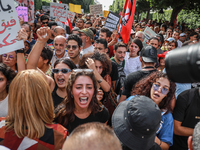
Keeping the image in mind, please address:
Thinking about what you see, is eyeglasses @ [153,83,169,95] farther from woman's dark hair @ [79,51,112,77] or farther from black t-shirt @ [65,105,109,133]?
woman's dark hair @ [79,51,112,77]

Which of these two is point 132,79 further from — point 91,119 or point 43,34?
point 43,34

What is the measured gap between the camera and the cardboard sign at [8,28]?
2345mm

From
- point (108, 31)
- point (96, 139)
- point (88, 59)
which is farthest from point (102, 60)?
point (108, 31)

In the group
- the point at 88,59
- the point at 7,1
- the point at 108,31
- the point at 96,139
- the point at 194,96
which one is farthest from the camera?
the point at 108,31

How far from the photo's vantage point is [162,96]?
2.21 meters

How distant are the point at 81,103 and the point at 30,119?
0.72 metres

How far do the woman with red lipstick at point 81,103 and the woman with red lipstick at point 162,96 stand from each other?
0.65m

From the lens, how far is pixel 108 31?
18.6 ft

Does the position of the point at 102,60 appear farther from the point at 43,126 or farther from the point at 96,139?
the point at 96,139

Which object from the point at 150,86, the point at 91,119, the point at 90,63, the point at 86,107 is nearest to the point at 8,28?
the point at 90,63

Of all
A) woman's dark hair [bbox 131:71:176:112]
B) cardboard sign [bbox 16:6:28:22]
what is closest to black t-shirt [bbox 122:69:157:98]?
woman's dark hair [bbox 131:71:176:112]

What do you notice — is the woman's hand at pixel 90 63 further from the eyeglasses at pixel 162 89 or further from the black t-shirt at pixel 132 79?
the eyeglasses at pixel 162 89

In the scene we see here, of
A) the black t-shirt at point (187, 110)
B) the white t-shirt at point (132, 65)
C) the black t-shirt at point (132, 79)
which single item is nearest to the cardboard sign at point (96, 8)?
the white t-shirt at point (132, 65)

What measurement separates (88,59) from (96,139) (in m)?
Answer: 1.92
